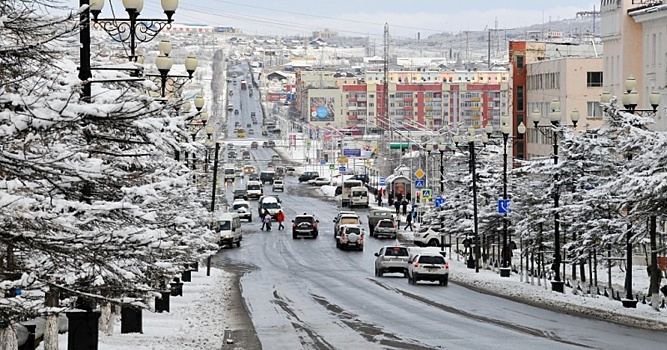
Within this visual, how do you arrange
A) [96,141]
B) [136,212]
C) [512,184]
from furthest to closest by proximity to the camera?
[512,184] < [96,141] < [136,212]

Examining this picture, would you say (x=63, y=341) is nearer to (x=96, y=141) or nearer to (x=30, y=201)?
(x=96, y=141)

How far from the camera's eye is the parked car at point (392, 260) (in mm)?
56812

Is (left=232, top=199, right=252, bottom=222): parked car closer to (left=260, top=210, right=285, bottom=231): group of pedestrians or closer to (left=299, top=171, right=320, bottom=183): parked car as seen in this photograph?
(left=260, top=210, right=285, bottom=231): group of pedestrians

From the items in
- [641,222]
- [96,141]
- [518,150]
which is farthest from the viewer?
[518,150]

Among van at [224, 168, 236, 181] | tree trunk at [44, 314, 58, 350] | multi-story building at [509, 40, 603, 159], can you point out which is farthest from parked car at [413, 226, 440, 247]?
van at [224, 168, 236, 181]

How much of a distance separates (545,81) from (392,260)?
66.9 meters

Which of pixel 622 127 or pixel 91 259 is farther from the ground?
pixel 622 127

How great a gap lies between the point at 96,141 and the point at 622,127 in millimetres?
26984

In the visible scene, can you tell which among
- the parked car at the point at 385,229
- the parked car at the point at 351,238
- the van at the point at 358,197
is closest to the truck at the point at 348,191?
the van at the point at 358,197

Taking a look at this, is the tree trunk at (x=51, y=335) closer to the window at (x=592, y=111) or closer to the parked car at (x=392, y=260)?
the parked car at (x=392, y=260)

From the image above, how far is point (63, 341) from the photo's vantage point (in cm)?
2598

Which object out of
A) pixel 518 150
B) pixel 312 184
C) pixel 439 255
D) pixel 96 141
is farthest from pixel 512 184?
pixel 312 184

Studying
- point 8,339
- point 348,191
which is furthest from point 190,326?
point 348,191

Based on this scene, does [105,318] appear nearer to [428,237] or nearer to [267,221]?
[428,237]
